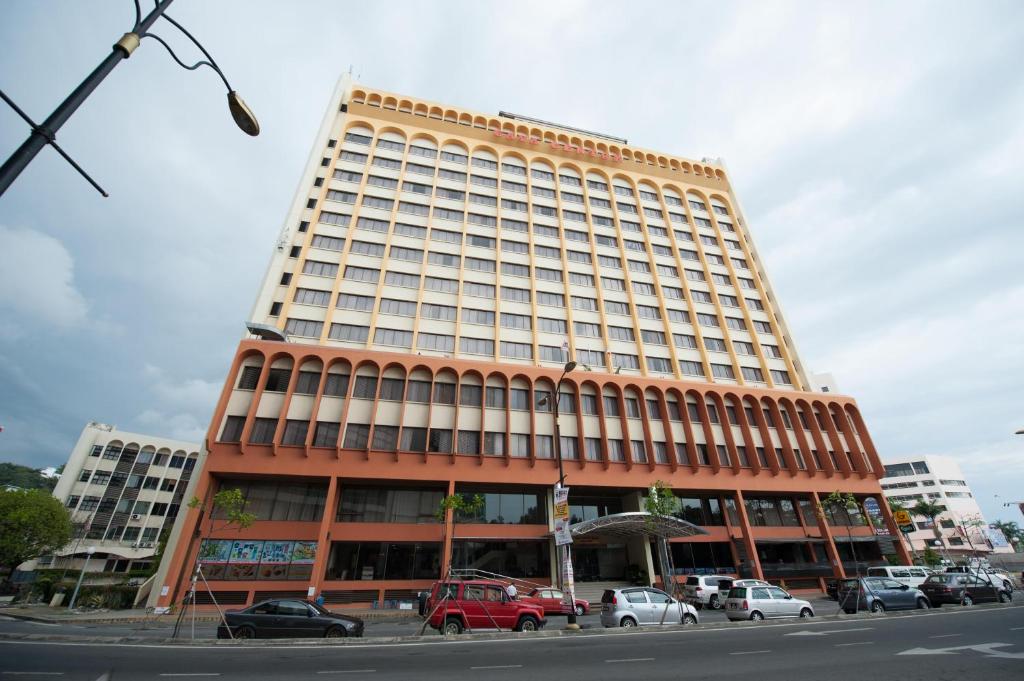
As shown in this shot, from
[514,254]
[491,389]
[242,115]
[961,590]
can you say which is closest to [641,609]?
[961,590]

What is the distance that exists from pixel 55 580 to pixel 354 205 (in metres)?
39.5

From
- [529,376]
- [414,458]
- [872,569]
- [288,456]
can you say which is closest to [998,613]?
[872,569]

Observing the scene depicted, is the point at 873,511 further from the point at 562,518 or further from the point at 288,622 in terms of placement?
the point at 288,622

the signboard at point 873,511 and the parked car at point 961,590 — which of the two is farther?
the signboard at point 873,511

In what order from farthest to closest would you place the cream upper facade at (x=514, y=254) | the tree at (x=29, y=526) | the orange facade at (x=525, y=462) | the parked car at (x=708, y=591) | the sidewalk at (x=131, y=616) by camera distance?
the tree at (x=29, y=526), the cream upper facade at (x=514, y=254), the orange facade at (x=525, y=462), the parked car at (x=708, y=591), the sidewalk at (x=131, y=616)

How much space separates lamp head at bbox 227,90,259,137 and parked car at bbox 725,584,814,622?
81.6 ft

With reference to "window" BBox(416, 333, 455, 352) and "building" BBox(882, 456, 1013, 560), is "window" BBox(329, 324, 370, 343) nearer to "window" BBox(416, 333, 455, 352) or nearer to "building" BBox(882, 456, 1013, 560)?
"window" BBox(416, 333, 455, 352)


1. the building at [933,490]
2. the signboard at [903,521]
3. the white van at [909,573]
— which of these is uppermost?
the building at [933,490]

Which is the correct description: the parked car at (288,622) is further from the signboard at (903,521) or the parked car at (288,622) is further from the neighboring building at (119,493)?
the neighboring building at (119,493)

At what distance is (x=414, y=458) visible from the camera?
30594mm

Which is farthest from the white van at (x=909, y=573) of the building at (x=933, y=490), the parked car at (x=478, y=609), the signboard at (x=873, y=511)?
the building at (x=933, y=490)

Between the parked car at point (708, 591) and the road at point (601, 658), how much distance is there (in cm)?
1112

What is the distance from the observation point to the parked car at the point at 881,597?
20.9 meters

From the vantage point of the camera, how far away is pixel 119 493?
5797cm
